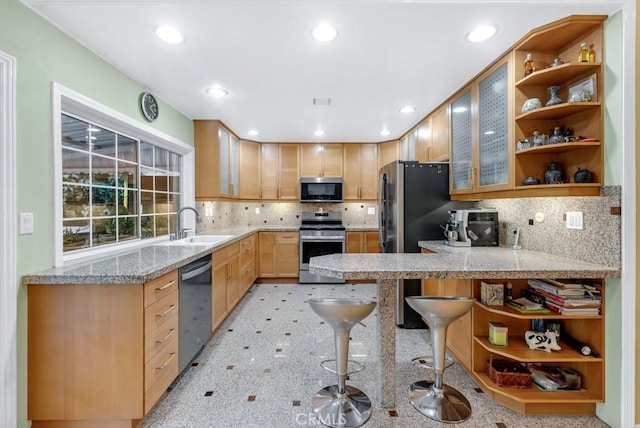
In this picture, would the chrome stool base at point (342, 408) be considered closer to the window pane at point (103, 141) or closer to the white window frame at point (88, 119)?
the white window frame at point (88, 119)

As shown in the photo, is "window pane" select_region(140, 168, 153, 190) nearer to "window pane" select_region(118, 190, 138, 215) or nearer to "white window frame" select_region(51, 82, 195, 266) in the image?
"window pane" select_region(118, 190, 138, 215)

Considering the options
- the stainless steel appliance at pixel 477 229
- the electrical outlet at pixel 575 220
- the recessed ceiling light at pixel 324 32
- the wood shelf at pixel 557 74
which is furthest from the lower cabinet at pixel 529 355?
the recessed ceiling light at pixel 324 32

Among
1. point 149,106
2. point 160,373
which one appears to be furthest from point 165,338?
point 149,106

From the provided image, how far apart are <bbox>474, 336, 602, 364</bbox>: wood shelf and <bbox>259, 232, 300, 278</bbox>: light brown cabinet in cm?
313

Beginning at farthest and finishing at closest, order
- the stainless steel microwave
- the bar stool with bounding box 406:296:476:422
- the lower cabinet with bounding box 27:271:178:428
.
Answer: the stainless steel microwave → the bar stool with bounding box 406:296:476:422 → the lower cabinet with bounding box 27:271:178:428

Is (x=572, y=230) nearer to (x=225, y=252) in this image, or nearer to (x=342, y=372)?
(x=342, y=372)

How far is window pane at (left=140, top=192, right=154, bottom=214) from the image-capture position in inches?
116

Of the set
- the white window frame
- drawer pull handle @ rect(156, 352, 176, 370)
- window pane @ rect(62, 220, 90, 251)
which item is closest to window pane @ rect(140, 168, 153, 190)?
the white window frame

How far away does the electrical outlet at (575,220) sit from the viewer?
1.85 meters

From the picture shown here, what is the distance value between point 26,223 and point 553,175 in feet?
10.1

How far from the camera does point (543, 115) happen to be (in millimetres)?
1943

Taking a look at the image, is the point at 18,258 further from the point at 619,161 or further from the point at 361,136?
the point at 361,136

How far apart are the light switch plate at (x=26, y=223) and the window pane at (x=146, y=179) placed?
1337 millimetres

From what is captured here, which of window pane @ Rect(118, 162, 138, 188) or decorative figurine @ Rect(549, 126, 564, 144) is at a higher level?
decorative figurine @ Rect(549, 126, 564, 144)
